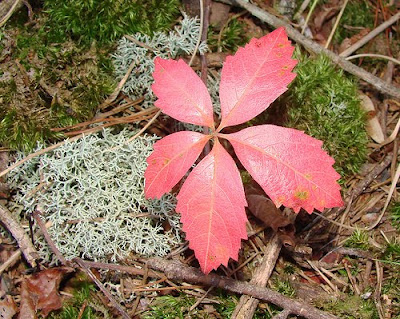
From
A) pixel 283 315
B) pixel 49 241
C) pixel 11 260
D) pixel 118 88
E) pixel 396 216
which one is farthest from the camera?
pixel 118 88

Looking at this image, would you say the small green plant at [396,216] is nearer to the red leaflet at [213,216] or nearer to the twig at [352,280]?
the twig at [352,280]

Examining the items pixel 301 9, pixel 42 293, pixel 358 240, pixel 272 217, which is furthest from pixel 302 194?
pixel 301 9

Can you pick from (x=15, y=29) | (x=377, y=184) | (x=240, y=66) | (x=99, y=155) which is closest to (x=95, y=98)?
(x=99, y=155)

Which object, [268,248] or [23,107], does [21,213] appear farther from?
[268,248]

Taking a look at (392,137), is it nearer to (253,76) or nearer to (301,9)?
(301,9)

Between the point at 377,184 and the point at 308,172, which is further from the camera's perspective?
the point at 377,184
